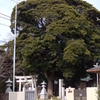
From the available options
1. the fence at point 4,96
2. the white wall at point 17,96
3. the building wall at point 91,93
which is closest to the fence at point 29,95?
the white wall at point 17,96

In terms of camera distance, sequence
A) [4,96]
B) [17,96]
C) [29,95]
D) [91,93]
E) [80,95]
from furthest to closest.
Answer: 1. [4,96]
2. [80,95]
3. [91,93]
4. [29,95]
5. [17,96]

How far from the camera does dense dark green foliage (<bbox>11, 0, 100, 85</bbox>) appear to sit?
35250mm

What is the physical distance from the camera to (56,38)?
121 feet

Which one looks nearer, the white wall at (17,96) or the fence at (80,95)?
the white wall at (17,96)

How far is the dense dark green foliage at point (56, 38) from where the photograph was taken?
116ft

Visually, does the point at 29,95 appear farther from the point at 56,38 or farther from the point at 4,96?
the point at 56,38

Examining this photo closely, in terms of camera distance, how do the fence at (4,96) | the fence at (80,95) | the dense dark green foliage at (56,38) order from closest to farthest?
the fence at (80,95), the fence at (4,96), the dense dark green foliage at (56,38)

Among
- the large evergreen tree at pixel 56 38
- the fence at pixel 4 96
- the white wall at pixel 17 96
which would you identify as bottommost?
the fence at pixel 4 96

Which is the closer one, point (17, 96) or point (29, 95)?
point (17, 96)

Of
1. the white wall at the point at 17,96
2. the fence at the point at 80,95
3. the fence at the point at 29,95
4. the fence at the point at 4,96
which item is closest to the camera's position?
the white wall at the point at 17,96

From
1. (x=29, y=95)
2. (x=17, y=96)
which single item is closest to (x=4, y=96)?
(x=17, y=96)

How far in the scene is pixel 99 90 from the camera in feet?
63.8

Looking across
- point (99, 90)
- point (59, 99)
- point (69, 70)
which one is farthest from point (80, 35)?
point (99, 90)

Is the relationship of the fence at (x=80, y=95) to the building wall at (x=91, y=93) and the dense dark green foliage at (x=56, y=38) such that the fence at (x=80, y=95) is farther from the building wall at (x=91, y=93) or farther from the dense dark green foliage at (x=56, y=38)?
the dense dark green foliage at (x=56, y=38)
